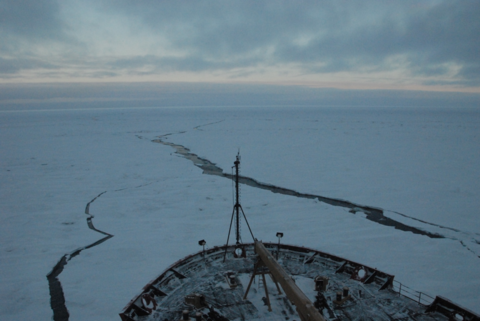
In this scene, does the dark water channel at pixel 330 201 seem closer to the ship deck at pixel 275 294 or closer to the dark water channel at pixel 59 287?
the ship deck at pixel 275 294

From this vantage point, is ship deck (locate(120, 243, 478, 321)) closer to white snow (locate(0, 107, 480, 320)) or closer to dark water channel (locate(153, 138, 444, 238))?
white snow (locate(0, 107, 480, 320))

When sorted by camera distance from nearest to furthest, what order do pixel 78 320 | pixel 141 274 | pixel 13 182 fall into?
pixel 78 320
pixel 141 274
pixel 13 182

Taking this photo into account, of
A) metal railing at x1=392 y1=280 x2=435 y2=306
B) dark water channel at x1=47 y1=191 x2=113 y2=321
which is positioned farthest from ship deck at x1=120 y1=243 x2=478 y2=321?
dark water channel at x1=47 y1=191 x2=113 y2=321

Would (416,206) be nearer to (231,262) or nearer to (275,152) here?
(231,262)

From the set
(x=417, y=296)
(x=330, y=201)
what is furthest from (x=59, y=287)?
(x=330, y=201)

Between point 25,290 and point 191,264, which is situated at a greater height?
point 191,264

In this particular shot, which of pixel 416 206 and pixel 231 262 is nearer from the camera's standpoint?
pixel 231 262

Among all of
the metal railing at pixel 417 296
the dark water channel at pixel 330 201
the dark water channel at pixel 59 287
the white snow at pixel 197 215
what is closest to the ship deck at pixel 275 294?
the metal railing at pixel 417 296

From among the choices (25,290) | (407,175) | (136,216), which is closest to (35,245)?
(25,290)
